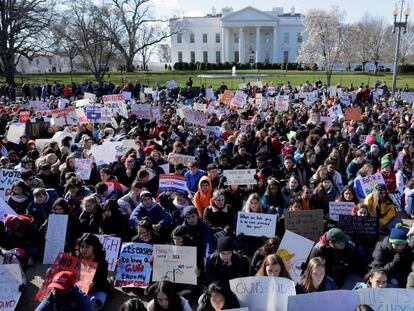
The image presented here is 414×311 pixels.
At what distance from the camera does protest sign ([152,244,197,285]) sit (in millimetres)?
5953

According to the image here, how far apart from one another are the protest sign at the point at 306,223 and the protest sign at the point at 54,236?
3637 mm

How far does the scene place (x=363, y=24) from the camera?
85375 mm

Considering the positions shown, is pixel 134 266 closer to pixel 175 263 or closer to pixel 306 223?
pixel 175 263

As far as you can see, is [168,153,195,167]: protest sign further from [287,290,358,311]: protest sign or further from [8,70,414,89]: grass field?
[8,70,414,89]: grass field

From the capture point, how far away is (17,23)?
48.0m

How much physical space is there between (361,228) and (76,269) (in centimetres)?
446

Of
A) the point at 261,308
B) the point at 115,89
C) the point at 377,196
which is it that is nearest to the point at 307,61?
the point at 115,89

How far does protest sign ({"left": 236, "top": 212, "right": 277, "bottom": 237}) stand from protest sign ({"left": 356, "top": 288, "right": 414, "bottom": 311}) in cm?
269

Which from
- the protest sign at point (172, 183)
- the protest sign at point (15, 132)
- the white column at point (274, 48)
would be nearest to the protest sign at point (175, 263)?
the protest sign at point (172, 183)

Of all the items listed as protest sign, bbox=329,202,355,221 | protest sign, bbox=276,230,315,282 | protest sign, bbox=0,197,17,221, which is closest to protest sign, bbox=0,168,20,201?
protest sign, bbox=0,197,17,221

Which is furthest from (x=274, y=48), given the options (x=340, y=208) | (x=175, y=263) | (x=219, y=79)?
(x=175, y=263)

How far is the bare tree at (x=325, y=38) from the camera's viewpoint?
158 feet

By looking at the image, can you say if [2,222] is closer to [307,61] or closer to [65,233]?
[65,233]

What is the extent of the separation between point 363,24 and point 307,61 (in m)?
38.4
